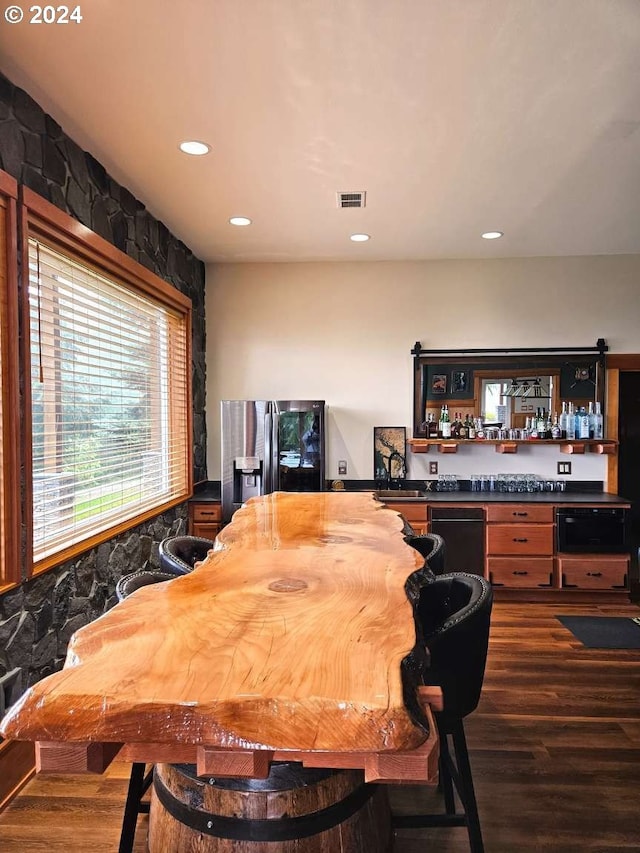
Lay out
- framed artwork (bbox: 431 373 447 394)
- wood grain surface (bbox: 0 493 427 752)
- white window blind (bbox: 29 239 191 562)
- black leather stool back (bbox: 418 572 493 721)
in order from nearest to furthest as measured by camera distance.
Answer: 1. wood grain surface (bbox: 0 493 427 752)
2. black leather stool back (bbox: 418 572 493 721)
3. white window blind (bbox: 29 239 191 562)
4. framed artwork (bbox: 431 373 447 394)

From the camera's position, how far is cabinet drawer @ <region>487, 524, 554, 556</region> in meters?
4.59

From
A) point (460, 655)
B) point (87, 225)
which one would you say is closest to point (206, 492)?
point (87, 225)

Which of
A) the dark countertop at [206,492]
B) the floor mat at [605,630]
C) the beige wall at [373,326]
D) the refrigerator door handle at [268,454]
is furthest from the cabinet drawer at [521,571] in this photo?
the dark countertop at [206,492]

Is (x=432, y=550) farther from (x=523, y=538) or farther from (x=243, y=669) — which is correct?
(x=523, y=538)

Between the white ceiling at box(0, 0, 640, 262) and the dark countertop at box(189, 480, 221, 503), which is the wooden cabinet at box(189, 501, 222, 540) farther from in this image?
the white ceiling at box(0, 0, 640, 262)

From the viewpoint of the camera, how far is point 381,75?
226 centimetres

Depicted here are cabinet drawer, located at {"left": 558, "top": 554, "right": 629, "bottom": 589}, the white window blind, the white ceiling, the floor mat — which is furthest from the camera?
cabinet drawer, located at {"left": 558, "top": 554, "right": 629, "bottom": 589}

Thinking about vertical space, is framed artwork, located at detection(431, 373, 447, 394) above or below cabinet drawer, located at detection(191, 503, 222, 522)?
above

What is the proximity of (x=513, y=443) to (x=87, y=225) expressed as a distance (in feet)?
12.2

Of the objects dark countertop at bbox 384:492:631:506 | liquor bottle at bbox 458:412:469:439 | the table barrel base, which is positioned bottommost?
the table barrel base

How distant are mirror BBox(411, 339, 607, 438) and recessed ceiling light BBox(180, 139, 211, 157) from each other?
8.96 ft

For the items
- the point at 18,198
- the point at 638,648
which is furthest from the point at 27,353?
the point at 638,648

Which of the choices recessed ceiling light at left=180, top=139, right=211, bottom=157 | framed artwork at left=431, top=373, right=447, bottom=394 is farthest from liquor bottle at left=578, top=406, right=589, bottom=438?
recessed ceiling light at left=180, top=139, right=211, bottom=157

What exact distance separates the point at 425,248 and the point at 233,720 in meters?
4.38
